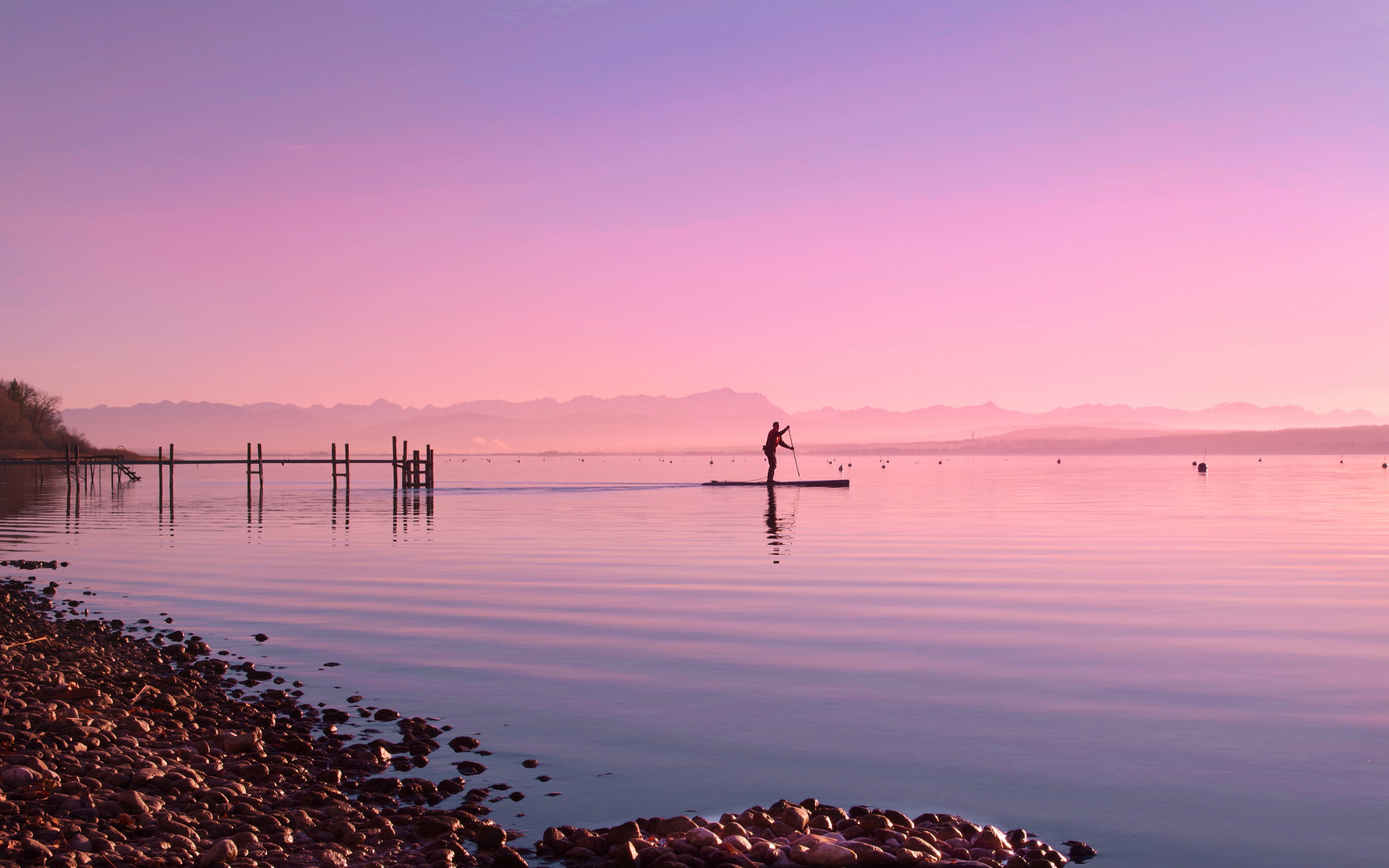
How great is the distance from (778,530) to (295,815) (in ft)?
81.9

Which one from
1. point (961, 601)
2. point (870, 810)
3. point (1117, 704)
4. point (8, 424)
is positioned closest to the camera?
point (870, 810)

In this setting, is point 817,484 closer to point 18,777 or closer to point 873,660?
point 873,660

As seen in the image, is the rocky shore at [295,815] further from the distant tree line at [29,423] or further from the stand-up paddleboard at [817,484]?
the distant tree line at [29,423]

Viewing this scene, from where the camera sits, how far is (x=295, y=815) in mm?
6566

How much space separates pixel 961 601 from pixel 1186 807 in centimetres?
973

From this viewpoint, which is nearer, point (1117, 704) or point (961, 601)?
point (1117, 704)

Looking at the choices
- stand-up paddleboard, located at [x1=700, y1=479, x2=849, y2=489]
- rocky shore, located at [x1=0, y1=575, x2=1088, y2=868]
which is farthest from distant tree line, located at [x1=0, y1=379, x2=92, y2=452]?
rocky shore, located at [x1=0, y1=575, x2=1088, y2=868]

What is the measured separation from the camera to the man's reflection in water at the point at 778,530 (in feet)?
82.3

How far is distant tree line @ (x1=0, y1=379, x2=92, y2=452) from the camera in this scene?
107 metres

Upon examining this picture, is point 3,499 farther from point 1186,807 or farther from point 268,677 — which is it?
point 1186,807

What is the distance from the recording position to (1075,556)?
2344cm

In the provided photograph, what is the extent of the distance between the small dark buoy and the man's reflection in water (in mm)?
15876

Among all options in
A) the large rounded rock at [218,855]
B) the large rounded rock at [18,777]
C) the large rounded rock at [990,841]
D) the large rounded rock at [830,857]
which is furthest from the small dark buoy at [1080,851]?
the large rounded rock at [18,777]

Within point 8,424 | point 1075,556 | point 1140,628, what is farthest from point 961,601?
point 8,424
